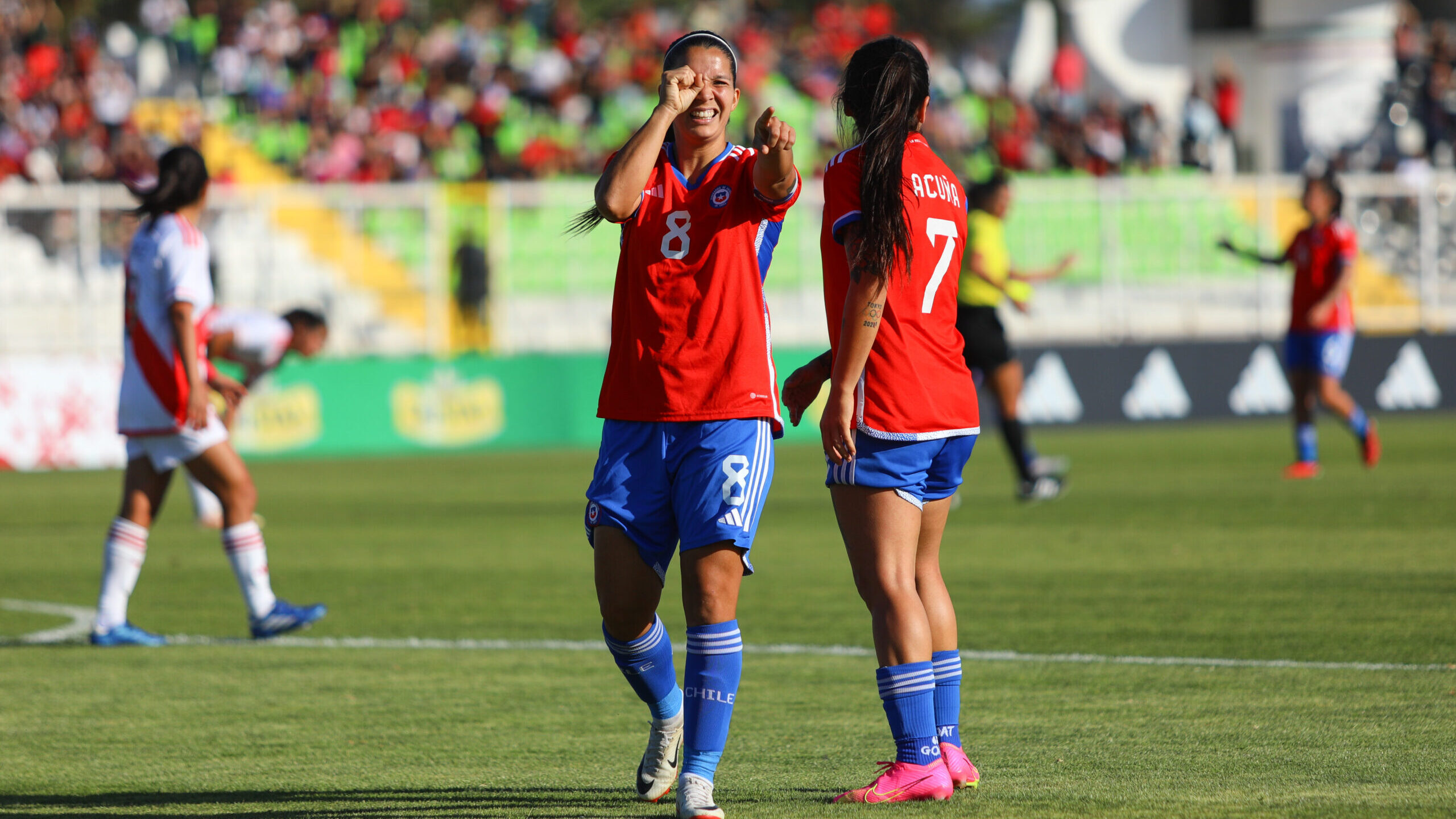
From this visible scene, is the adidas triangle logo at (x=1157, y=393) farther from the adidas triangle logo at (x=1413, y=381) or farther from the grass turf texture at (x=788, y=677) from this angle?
the grass turf texture at (x=788, y=677)

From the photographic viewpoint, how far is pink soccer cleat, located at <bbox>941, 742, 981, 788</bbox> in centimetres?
509

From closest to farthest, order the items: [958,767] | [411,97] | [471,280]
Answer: [958,767] → [471,280] → [411,97]

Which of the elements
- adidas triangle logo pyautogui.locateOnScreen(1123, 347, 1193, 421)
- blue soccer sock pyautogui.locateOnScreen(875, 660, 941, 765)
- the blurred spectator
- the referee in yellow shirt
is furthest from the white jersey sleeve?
adidas triangle logo pyautogui.locateOnScreen(1123, 347, 1193, 421)

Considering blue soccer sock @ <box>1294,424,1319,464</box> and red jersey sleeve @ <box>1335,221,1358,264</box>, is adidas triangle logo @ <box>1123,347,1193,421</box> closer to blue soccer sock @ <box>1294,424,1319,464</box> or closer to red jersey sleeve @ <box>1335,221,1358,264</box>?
blue soccer sock @ <box>1294,424,1319,464</box>

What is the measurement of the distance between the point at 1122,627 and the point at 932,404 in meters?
3.46

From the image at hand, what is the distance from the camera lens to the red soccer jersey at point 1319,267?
46.3ft

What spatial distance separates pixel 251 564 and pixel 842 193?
14.1ft

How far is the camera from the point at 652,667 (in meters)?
5.10

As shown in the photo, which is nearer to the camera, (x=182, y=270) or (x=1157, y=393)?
(x=182, y=270)

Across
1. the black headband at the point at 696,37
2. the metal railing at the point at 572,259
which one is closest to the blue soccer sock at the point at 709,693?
the black headband at the point at 696,37

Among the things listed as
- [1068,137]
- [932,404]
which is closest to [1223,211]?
[1068,137]

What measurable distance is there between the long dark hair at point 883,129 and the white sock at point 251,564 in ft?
13.8

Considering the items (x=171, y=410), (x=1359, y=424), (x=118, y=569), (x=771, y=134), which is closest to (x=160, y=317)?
(x=171, y=410)

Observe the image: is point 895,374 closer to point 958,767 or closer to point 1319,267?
point 958,767
